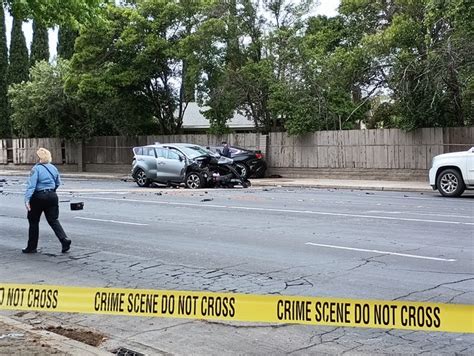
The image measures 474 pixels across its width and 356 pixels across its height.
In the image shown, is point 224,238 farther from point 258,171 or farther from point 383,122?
point 383,122

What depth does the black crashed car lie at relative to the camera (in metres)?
27.0

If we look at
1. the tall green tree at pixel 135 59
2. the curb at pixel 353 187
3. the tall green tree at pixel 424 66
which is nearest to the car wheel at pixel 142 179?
the curb at pixel 353 187

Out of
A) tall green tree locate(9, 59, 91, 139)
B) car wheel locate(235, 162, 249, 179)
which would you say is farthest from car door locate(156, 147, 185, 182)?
tall green tree locate(9, 59, 91, 139)

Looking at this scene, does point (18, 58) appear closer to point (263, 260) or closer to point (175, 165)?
point (175, 165)

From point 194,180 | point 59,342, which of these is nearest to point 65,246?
point 59,342

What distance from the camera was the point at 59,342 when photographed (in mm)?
5258

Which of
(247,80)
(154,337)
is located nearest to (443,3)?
(247,80)

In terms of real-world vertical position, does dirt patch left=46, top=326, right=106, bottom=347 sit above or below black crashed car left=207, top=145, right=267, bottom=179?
below

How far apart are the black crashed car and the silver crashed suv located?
3.72 meters

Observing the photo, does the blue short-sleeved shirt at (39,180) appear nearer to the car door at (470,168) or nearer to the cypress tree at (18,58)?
the car door at (470,168)

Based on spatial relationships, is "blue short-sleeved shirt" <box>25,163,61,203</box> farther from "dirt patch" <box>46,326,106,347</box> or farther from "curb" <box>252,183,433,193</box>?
"curb" <box>252,183,433,193</box>

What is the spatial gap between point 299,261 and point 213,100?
21.1m

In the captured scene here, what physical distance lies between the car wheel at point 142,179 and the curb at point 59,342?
18210 mm

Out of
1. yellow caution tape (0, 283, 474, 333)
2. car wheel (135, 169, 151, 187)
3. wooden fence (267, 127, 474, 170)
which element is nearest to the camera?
yellow caution tape (0, 283, 474, 333)
